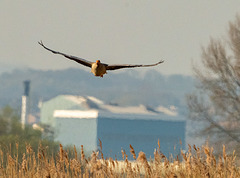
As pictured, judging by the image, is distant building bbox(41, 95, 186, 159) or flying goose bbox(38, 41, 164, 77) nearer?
flying goose bbox(38, 41, 164, 77)

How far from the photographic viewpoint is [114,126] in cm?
5066

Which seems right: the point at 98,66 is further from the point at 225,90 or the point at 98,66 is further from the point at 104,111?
the point at 104,111

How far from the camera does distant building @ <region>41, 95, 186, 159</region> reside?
50469 mm

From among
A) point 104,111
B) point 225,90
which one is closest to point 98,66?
point 225,90

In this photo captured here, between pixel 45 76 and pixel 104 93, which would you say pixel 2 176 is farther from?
pixel 45 76

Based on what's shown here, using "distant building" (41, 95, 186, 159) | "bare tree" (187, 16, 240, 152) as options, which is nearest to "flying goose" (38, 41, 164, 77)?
"bare tree" (187, 16, 240, 152)

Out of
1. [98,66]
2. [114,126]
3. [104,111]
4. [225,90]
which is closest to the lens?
[98,66]

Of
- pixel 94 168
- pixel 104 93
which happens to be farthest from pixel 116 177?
pixel 104 93

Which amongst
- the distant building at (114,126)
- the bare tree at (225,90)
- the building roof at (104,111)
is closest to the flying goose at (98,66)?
the bare tree at (225,90)

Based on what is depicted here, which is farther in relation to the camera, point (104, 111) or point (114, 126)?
point (104, 111)

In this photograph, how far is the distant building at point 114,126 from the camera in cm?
5047

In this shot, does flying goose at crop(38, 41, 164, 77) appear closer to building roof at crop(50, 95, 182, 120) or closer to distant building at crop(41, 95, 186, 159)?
distant building at crop(41, 95, 186, 159)

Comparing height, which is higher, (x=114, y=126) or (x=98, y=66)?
(x=98, y=66)

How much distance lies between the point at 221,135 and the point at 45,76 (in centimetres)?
16878
